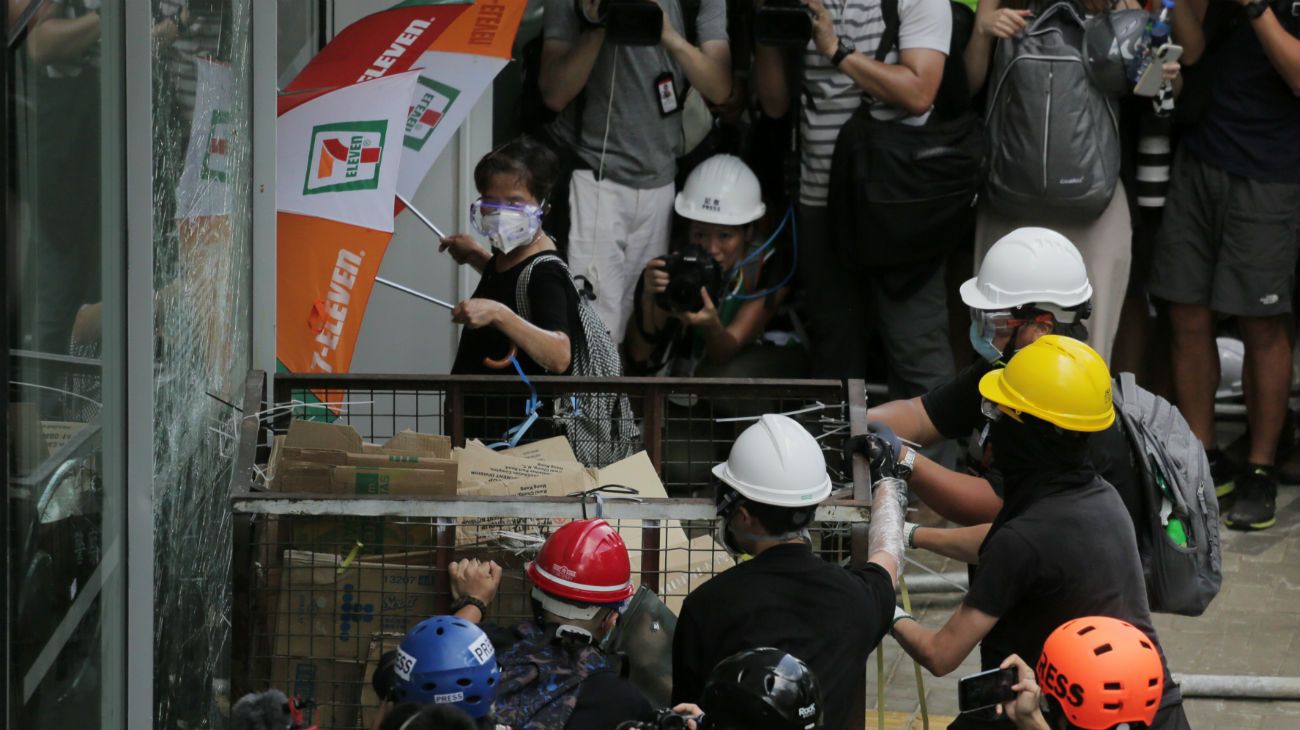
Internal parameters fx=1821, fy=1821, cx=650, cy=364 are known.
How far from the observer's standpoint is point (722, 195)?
7102 mm

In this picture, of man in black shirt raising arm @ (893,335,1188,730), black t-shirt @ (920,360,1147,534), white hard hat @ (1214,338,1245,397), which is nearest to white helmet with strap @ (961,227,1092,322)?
black t-shirt @ (920,360,1147,534)

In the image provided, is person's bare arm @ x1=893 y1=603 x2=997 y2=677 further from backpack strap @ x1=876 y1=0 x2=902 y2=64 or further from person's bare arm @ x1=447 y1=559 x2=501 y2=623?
backpack strap @ x1=876 y1=0 x2=902 y2=64

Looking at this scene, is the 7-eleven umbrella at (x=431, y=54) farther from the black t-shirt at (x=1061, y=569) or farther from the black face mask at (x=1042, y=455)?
the black t-shirt at (x=1061, y=569)

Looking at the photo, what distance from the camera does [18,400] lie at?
2867 millimetres

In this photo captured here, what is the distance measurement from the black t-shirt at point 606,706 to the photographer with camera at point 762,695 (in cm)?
44

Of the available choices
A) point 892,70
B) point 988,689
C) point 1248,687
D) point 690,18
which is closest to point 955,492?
point 988,689

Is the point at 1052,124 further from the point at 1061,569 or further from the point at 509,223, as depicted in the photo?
the point at 1061,569

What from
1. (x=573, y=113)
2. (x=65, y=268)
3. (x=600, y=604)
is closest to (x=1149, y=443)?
(x=600, y=604)

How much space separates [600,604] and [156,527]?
3.15 feet

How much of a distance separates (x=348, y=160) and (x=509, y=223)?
1.65 feet

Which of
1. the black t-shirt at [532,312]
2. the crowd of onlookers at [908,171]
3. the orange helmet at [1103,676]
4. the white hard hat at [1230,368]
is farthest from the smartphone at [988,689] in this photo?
the white hard hat at [1230,368]

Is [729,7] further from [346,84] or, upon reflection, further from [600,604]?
[600,604]

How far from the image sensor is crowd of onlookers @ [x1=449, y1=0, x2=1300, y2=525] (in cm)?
688

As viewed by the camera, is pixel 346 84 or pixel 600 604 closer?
pixel 600 604
